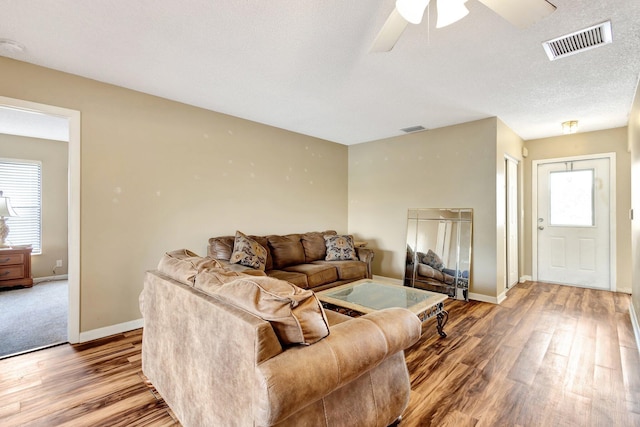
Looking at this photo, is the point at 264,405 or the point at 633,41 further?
the point at 633,41

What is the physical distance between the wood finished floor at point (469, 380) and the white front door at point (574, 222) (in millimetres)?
1677

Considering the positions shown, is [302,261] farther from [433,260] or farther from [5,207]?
[5,207]

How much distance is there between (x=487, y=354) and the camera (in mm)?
2652

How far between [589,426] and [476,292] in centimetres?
258

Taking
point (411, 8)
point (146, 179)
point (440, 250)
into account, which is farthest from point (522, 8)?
point (440, 250)

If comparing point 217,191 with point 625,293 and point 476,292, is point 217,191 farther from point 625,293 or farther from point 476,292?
point 625,293

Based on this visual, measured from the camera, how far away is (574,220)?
496cm

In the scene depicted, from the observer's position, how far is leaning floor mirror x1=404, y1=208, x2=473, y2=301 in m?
4.31

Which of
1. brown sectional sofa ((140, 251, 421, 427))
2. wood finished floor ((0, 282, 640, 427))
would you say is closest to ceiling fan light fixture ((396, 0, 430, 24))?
brown sectional sofa ((140, 251, 421, 427))

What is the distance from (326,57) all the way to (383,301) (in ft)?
7.52

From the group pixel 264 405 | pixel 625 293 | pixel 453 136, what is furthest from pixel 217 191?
pixel 625 293

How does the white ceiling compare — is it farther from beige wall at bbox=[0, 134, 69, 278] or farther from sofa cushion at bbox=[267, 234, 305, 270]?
beige wall at bbox=[0, 134, 69, 278]

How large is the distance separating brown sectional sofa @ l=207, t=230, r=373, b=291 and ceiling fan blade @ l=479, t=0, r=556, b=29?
2.96 meters

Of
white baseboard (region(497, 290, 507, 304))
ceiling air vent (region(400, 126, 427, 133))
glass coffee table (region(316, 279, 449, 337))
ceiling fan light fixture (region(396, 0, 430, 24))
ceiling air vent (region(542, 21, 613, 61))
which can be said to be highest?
ceiling air vent (region(400, 126, 427, 133))
